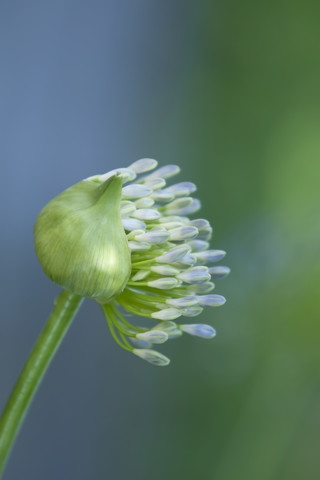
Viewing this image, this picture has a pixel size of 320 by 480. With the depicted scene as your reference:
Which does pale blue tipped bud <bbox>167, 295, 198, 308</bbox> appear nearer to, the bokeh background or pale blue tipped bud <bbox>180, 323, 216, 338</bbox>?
pale blue tipped bud <bbox>180, 323, 216, 338</bbox>

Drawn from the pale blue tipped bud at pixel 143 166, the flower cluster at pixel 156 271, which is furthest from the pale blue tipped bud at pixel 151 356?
the pale blue tipped bud at pixel 143 166

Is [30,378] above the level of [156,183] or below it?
below

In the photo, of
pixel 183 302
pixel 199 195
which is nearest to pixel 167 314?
pixel 183 302

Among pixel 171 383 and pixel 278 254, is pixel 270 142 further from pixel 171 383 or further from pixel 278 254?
pixel 171 383

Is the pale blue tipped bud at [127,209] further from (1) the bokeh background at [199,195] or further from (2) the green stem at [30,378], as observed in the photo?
(1) the bokeh background at [199,195]

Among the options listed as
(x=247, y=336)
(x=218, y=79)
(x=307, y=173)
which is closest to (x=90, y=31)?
(x=218, y=79)

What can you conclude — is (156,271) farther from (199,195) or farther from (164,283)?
(199,195)

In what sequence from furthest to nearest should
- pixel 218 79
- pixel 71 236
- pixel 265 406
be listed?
pixel 218 79, pixel 265 406, pixel 71 236
